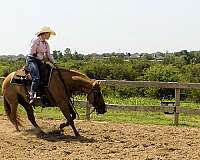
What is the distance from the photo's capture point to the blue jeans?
29.7 feet

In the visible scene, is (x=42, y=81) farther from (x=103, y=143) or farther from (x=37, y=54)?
(x=103, y=143)

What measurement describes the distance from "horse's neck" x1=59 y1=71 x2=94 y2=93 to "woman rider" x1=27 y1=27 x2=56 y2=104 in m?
0.45

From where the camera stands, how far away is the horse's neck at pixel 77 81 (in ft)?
29.6

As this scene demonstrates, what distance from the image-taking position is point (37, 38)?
930 centimetres

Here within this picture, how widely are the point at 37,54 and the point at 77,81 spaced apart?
105 centimetres

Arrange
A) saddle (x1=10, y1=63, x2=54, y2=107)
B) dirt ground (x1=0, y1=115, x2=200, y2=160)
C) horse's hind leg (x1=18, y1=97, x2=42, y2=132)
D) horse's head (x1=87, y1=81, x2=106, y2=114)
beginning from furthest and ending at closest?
horse's hind leg (x1=18, y1=97, x2=42, y2=132) → saddle (x1=10, y1=63, x2=54, y2=107) → horse's head (x1=87, y1=81, x2=106, y2=114) → dirt ground (x1=0, y1=115, x2=200, y2=160)

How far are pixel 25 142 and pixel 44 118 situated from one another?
→ 3.88m

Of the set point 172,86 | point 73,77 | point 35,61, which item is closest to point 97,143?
point 73,77

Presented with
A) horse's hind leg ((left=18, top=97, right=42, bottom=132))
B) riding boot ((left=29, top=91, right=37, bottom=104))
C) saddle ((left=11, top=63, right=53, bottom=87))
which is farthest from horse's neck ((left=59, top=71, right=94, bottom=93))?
horse's hind leg ((left=18, top=97, right=42, bottom=132))

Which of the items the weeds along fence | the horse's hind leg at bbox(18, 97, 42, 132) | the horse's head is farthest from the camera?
the weeds along fence

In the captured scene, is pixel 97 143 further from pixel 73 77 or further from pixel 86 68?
pixel 86 68

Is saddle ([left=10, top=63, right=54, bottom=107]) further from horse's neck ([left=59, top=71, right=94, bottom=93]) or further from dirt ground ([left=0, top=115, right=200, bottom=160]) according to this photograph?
dirt ground ([left=0, top=115, right=200, bottom=160])

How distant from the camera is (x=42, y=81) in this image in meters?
9.13

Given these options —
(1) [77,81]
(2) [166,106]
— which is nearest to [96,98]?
(1) [77,81]
